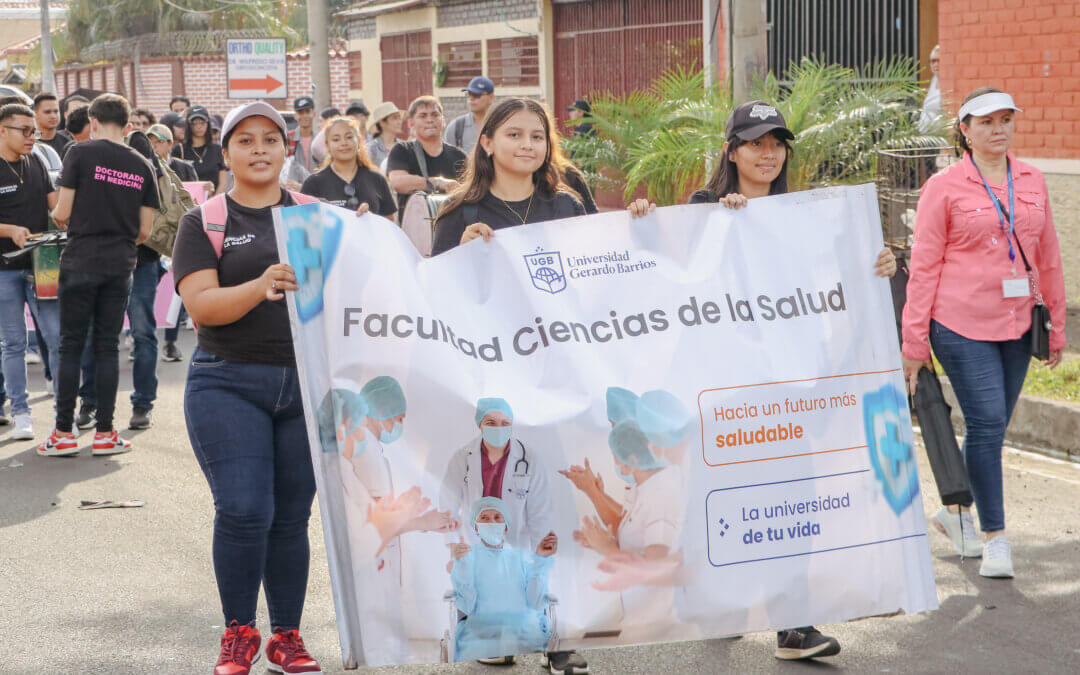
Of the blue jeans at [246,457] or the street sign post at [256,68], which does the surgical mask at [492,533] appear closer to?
the blue jeans at [246,457]

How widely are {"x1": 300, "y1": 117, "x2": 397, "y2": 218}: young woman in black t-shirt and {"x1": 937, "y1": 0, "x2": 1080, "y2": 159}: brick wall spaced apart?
5.86m

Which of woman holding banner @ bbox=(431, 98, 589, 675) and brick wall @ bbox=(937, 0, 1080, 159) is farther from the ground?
brick wall @ bbox=(937, 0, 1080, 159)

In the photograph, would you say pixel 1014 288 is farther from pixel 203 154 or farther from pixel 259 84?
pixel 259 84

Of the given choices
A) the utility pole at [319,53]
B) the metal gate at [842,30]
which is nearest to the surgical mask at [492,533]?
the metal gate at [842,30]

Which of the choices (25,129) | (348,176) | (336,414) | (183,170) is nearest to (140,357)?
(25,129)

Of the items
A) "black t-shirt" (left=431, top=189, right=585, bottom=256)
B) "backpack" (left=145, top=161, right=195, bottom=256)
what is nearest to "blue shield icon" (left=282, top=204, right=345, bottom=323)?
"black t-shirt" (left=431, top=189, right=585, bottom=256)

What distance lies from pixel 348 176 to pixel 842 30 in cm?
819

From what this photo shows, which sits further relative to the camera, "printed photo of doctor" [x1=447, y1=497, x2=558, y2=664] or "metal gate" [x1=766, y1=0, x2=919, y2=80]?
"metal gate" [x1=766, y1=0, x2=919, y2=80]

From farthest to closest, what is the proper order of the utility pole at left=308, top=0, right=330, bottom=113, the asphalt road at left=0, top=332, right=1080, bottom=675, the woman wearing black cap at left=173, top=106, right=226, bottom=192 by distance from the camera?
the utility pole at left=308, top=0, right=330, bottom=113, the woman wearing black cap at left=173, top=106, right=226, bottom=192, the asphalt road at left=0, top=332, right=1080, bottom=675

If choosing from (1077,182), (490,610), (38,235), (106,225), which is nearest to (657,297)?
(490,610)

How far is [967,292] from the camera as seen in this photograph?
5.53 metres

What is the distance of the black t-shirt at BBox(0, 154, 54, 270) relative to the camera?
855 cm

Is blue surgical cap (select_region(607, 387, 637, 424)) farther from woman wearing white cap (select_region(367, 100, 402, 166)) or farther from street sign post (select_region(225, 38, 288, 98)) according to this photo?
street sign post (select_region(225, 38, 288, 98))

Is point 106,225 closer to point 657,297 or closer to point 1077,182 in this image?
point 657,297
